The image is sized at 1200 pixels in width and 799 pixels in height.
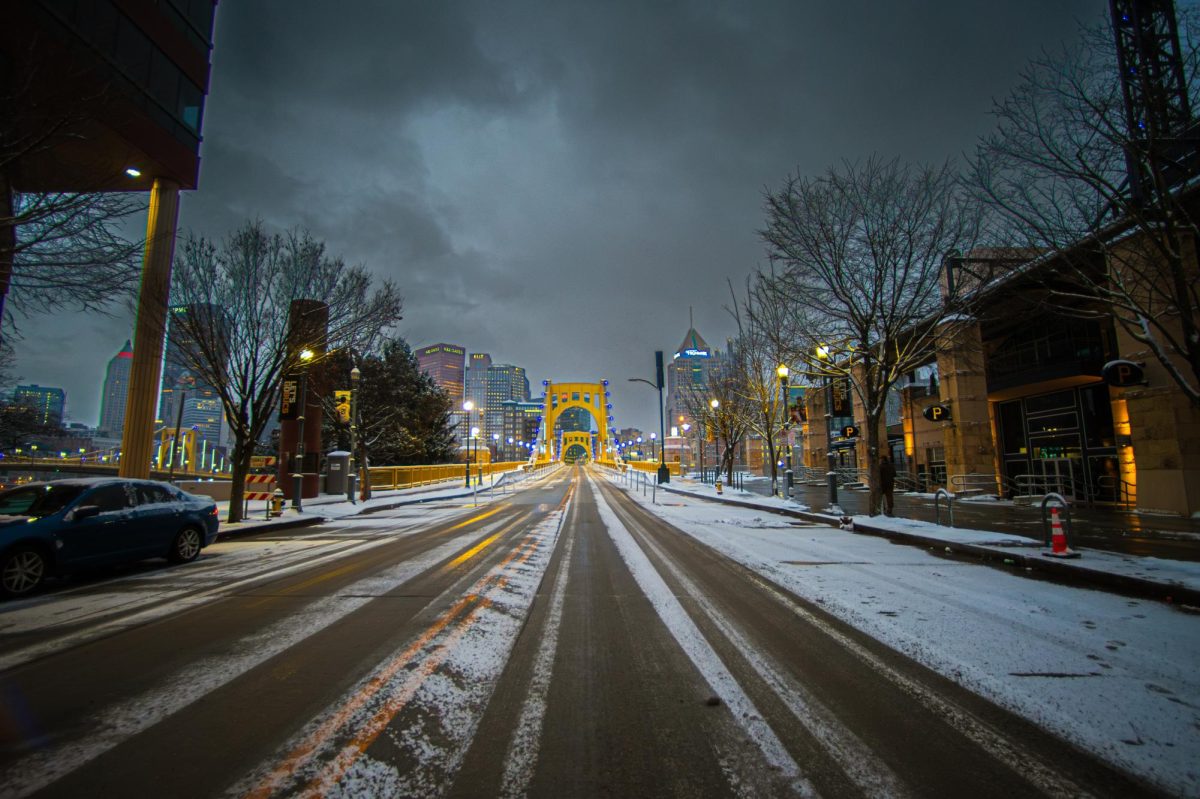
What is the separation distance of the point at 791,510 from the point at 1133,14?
13.7m

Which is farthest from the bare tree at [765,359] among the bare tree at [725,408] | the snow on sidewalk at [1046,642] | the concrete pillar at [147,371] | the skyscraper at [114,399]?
the skyscraper at [114,399]

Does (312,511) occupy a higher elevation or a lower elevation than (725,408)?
lower

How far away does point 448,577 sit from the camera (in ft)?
24.2

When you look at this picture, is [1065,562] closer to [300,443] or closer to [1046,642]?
[1046,642]

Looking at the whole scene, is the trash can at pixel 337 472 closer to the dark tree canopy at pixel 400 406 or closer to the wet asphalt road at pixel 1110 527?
the dark tree canopy at pixel 400 406

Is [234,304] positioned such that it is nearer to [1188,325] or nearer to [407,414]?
[1188,325]

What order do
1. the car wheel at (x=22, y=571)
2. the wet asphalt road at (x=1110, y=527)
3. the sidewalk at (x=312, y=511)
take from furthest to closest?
1. the sidewalk at (x=312, y=511)
2. the wet asphalt road at (x=1110, y=527)
3. the car wheel at (x=22, y=571)

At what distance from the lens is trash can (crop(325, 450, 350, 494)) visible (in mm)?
28172

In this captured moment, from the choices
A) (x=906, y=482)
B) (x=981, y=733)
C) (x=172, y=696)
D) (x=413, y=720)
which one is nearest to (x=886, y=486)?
(x=981, y=733)

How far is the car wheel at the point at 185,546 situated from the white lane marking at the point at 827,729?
9.50 metres

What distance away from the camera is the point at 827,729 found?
9.98ft

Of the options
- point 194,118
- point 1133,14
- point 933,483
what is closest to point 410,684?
point 1133,14

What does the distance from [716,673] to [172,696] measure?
385cm

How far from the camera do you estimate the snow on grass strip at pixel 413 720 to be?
8.08 feet
